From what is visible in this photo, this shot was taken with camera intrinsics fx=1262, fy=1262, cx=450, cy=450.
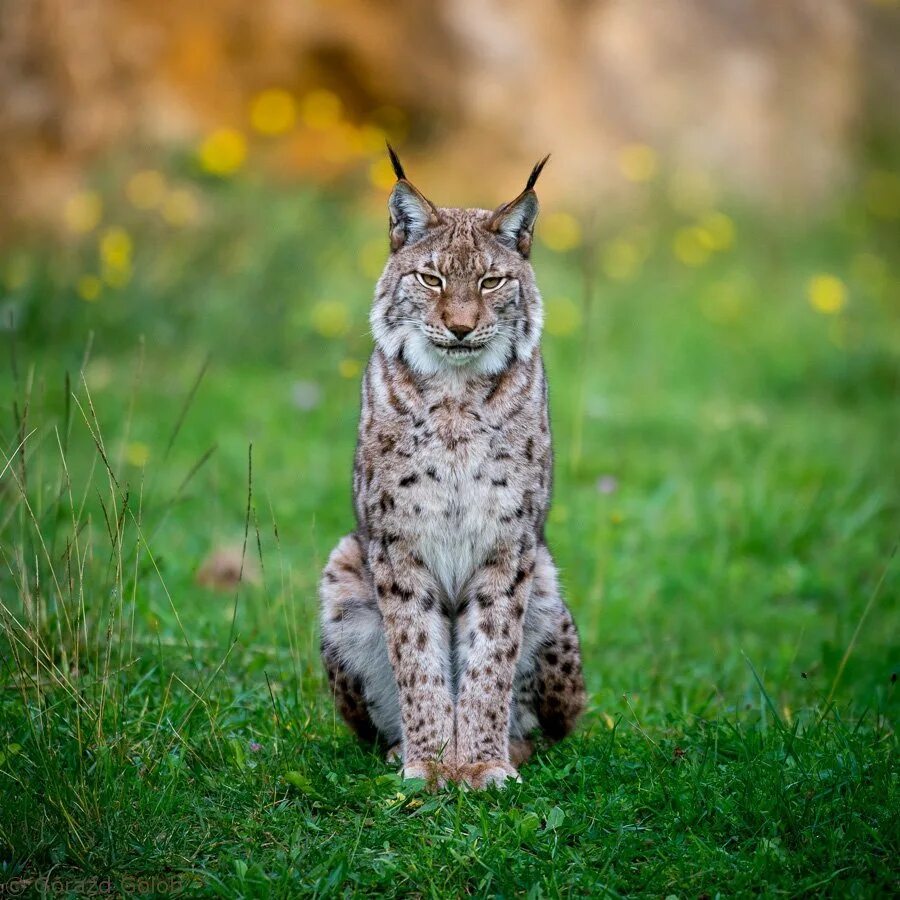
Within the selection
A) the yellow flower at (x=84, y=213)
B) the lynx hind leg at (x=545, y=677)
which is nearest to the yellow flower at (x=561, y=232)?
the yellow flower at (x=84, y=213)

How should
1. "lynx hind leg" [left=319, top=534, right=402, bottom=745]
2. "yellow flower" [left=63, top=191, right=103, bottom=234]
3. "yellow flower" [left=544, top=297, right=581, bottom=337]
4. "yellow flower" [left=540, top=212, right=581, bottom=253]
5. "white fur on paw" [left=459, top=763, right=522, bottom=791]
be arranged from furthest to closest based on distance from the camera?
"yellow flower" [left=540, top=212, right=581, bottom=253] → "yellow flower" [left=544, top=297, right=581, bottom=337] → "yellow flower" [left=63, top=191, right=103, bottom=234] → "lynx hind leg" [left=319, top=534, right=402, bottom=745] → "white fur on paw" [left=459, top=763, right=522, bottom=791]

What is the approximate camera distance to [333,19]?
11750 millimetres

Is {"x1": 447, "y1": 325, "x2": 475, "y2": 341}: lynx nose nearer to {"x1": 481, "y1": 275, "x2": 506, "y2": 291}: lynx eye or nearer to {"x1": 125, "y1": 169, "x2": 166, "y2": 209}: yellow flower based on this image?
{"x1": 481, "y1": 275, "x2": 506, "y2": 291}: lynx eye

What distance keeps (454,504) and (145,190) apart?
662 centimetres

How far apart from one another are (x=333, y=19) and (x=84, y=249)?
→ 3.77 m

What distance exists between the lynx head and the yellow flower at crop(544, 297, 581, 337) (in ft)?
18.0

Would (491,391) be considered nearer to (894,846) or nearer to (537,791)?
(537,791)

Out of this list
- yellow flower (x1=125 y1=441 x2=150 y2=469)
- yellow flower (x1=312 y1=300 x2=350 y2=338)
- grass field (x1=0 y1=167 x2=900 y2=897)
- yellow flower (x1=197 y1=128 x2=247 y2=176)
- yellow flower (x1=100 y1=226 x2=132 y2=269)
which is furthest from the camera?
yellow flower (x1=312 y1=300 x2=350 y2=338)

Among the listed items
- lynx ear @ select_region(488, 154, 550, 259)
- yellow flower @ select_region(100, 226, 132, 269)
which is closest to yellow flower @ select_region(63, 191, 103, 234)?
yellow flower @ select_region(100, 226, 132, 269)

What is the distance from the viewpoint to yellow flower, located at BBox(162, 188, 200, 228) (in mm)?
9711

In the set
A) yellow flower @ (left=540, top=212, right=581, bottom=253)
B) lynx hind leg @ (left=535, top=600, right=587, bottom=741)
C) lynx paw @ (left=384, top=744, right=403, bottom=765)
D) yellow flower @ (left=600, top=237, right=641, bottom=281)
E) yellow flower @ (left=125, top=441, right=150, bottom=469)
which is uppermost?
yellow flower @ (left=540, top=212, right=581, bottom=253)

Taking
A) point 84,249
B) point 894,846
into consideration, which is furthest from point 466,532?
point 84,249

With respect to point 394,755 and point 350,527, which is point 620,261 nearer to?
point 350,527

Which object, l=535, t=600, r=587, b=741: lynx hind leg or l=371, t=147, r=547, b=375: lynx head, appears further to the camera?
l=535, t=600, r=587, b=741: lynx hind leg
